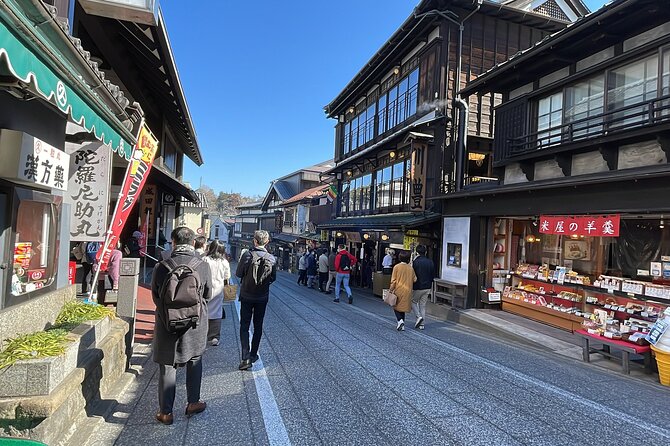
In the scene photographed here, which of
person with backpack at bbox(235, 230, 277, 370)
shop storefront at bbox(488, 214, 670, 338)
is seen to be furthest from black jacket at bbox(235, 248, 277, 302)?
shop storefront at bbox(488, 214, 670, 338)

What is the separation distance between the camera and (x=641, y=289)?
7.86 m

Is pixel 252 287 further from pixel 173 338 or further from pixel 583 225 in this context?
pixel 583 225

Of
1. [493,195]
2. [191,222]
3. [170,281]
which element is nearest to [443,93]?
[493,195]

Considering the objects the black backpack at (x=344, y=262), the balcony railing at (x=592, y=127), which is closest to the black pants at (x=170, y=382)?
the balcony railing at (x=592, y=127)

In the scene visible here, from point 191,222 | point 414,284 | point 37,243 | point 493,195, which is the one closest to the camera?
point 37,243

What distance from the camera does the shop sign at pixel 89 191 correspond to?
18.5 ft

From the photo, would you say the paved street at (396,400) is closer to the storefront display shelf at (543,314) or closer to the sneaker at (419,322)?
the sneaker at (419,322)

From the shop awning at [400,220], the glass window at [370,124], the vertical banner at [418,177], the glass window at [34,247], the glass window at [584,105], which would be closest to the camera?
the glass window at [34,247]

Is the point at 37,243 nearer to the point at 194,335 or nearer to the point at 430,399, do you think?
the point at 194,335

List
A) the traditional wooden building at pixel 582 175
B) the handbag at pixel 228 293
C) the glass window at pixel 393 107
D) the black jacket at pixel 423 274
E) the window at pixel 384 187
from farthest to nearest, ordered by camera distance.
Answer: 1. the window at pixel 384 187
2. the glass window at pixel 393 107
3. the black jacket at pixel 423 274
4. the handbag at pixel 228 293
5. the traditional wooden building at pixel 582 175

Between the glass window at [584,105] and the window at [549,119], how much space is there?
0.90 feet

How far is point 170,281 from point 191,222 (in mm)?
33906

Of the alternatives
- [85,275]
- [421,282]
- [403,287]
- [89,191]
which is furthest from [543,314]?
[85,275]

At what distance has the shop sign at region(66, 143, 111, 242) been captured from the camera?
18.5 ft
